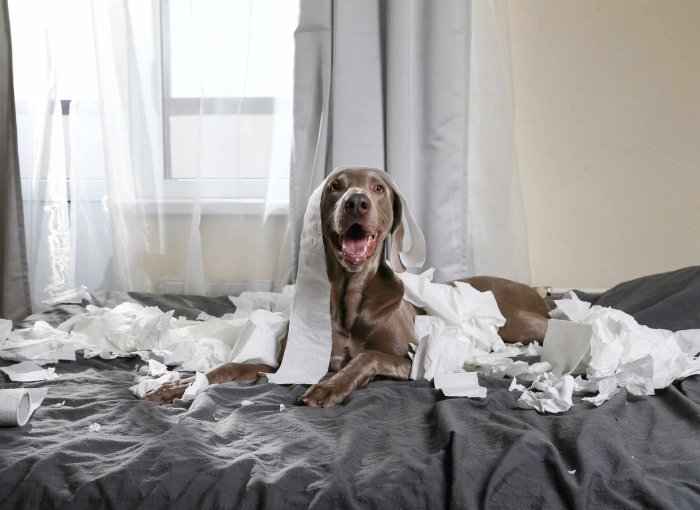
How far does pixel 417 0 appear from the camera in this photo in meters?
3.16

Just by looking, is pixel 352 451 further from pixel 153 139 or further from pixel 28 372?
pixel 153 139

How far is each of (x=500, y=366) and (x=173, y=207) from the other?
1.80 meters

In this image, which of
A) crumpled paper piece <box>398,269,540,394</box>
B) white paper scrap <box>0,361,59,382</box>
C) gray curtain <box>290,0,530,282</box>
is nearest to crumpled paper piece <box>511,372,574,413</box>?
crumpled paper piece <box>398,269,540,394</box>

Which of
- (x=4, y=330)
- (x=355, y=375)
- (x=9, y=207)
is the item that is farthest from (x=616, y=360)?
(x=9, y=207)

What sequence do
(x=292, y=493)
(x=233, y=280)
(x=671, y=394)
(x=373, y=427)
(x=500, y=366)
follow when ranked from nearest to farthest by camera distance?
(x=292, y=493) < (x=373, y=427) < (x=671, y=394) < (x=500, y=366) < (x=233, y=280)

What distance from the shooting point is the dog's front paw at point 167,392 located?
1.80 metres

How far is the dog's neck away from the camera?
7.18 ft

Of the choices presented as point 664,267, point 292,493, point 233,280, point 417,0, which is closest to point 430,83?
point 417,0

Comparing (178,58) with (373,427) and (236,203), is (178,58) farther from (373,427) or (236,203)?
(373,427)

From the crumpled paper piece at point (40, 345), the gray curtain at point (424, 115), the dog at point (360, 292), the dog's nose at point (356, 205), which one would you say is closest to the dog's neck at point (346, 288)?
the dog at point (360, 292)

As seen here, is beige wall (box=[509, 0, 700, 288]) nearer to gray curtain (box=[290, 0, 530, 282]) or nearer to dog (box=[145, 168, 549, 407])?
gray curtain (box=[290, 0, 530, 282])

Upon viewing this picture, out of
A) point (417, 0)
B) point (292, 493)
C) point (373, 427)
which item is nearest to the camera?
point (292, 493)

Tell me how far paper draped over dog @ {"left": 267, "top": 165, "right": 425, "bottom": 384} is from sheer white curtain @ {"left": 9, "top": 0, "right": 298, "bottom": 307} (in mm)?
1121

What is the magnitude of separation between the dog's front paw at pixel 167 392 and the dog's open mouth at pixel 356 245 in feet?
1.71
